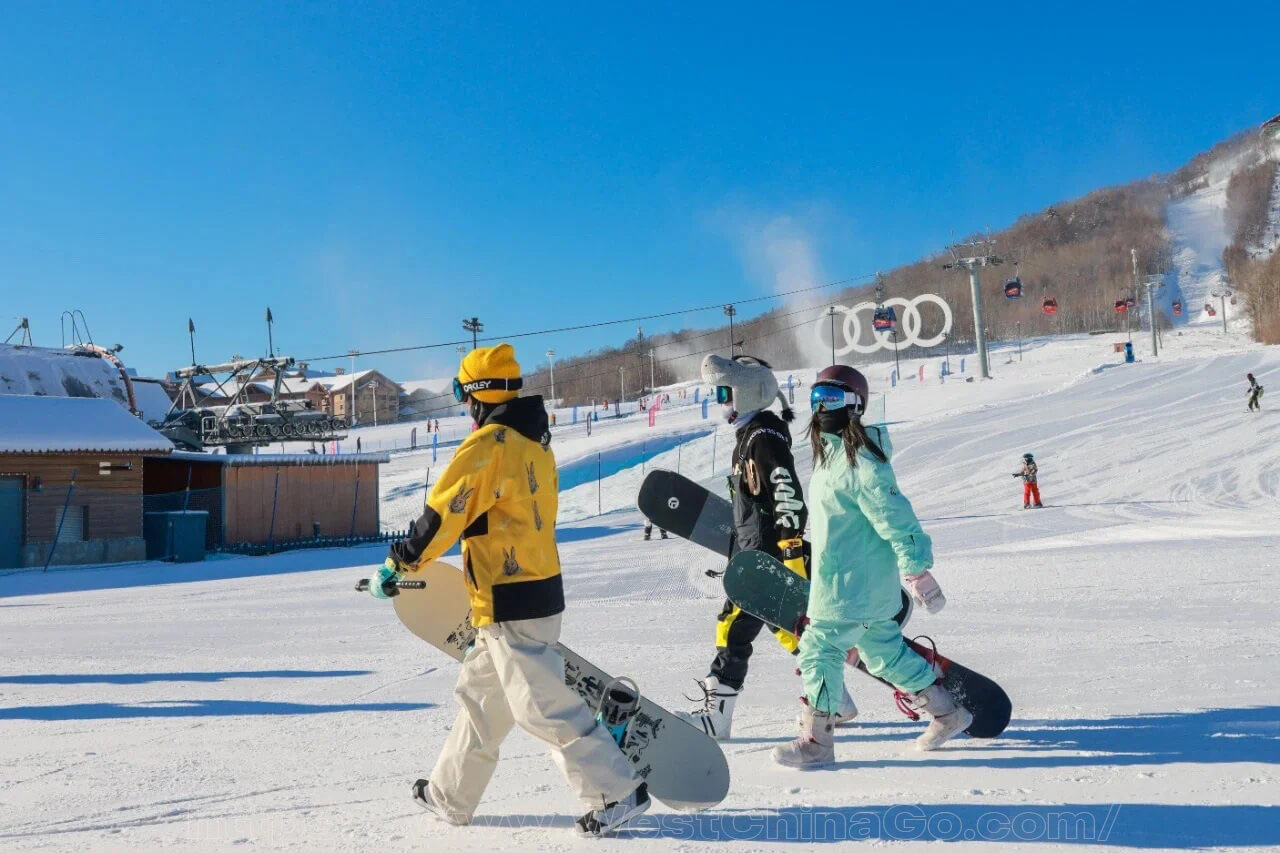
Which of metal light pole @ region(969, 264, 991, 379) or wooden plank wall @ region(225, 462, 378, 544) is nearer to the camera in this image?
wooden plank wall @ region(225, 462, 378, 544)

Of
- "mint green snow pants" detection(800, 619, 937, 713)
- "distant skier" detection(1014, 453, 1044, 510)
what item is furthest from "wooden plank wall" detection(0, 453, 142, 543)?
"mint green snow pants" detection(800, 619, 937, 713)

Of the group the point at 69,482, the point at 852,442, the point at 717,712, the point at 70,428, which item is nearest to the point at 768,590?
the point at 717,712

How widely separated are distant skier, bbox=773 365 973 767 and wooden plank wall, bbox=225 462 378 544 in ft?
68.6

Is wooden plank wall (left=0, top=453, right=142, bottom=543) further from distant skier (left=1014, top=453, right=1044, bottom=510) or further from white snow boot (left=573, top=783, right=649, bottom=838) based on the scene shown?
white snow boot (left=573, top=783, right=649, bottom=838)

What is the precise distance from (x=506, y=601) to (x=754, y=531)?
160cm

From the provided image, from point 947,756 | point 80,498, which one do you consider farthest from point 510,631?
point 80,498

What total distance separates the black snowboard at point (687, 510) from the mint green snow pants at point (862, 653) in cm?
125

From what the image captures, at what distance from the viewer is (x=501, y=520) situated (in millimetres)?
3072

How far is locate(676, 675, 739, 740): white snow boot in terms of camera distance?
4.14 m

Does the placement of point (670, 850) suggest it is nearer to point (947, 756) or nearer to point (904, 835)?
point (904, 835)

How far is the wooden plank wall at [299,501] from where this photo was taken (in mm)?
22328

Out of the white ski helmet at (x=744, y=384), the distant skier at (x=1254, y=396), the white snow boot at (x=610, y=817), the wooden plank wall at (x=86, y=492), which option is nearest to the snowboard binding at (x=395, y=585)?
the white snow boot at (x=610, y=817)

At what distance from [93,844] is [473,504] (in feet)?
5.24

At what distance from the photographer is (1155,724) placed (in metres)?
3.88
